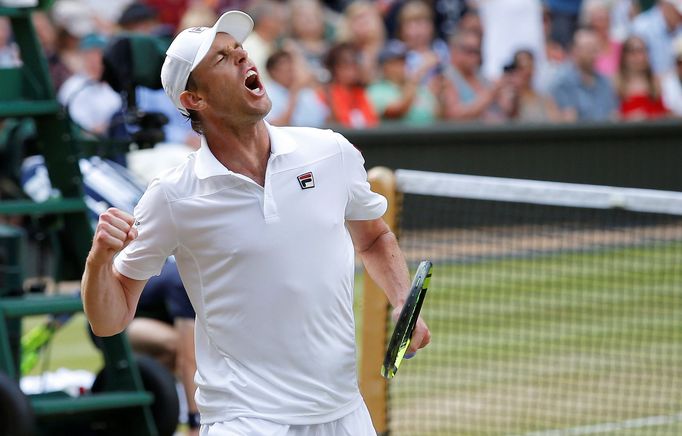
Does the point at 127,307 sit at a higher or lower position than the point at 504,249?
higher

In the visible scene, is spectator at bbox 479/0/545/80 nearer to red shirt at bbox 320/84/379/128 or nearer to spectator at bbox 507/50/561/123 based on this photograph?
spectator at bbox 507/50/561/123

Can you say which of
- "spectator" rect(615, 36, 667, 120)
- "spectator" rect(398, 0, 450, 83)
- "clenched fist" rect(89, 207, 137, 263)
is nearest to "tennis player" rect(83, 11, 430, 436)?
"clenched fist" rect(89, 207, 137, 263)

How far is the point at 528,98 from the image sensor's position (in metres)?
15.9

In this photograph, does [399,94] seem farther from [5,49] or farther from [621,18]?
[621,18]

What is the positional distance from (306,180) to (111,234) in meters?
0.69

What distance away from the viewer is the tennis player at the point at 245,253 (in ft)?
14.1

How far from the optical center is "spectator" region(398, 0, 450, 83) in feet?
52.1

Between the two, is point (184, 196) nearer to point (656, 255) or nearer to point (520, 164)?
point (656, 255)

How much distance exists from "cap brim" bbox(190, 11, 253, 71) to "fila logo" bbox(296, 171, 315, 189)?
471mm

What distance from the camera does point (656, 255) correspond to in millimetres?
14031

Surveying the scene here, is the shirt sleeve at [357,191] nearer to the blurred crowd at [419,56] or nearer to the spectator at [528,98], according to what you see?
the blurred crowd at [419,56]

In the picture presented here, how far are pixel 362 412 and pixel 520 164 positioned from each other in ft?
36.5

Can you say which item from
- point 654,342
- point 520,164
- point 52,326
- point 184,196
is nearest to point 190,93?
point 184,196

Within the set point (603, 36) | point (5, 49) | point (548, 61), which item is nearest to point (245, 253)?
point (5, 49)
